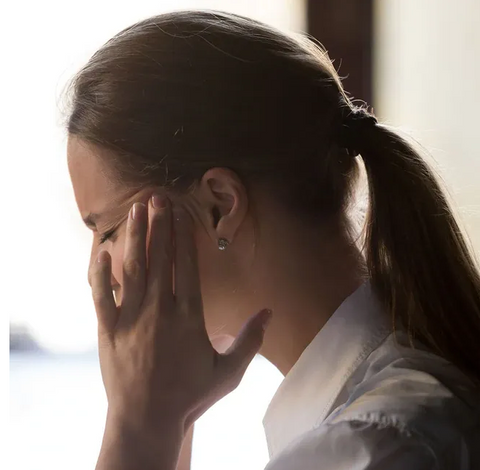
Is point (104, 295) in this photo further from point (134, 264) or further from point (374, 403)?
point (374, 403)

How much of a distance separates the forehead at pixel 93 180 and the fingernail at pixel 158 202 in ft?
0.10

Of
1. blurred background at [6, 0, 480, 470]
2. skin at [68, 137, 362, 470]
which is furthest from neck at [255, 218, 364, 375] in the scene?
blurred background at [6, 0, 480, 470]

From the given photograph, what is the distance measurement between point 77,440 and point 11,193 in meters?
0.37

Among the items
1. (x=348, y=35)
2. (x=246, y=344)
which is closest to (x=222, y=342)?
(x=246, y=344)

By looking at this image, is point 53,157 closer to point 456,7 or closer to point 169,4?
point 169,4

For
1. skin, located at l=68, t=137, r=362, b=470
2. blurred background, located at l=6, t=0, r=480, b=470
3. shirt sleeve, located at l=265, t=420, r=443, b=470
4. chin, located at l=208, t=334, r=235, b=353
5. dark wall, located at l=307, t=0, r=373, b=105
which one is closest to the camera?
shirt sleeve, located at l=265, t=420, r=443, b=470

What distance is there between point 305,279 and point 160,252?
0.50ft

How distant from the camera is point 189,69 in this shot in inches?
28.7

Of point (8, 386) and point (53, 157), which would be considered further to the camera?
point (8, 386)

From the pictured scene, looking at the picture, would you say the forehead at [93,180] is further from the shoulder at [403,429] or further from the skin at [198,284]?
the shoulder at [403,429]

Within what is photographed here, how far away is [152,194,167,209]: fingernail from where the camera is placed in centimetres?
73

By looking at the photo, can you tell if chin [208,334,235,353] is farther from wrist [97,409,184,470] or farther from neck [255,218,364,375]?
wrist [97,409,184,470]

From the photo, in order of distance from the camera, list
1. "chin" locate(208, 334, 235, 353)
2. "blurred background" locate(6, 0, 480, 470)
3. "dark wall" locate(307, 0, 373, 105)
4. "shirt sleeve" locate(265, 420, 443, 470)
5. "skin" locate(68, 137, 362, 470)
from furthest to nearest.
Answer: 1. "dark wall" locate(307, 0, 373, 105)
2. "blurred background" locate(6, 0, 480, 470)
3. "chin" locate(208, 334, 235, 353)
4. "skin" locate(68, 137, 362, 470)
5. "shirt sleeve" locate(265, 420, 443, 470)

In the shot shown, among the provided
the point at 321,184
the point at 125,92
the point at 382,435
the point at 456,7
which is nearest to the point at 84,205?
the point at 125,92
